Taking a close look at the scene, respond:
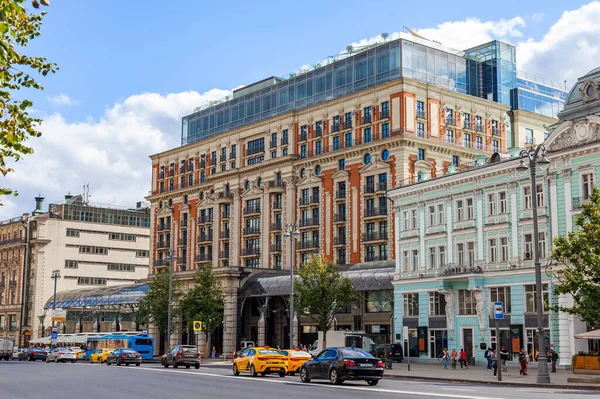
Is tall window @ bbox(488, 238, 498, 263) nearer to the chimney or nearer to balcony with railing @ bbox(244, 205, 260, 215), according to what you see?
balcony with railing @ bbox(244, 205, 260, 215)

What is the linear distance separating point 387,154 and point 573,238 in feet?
132

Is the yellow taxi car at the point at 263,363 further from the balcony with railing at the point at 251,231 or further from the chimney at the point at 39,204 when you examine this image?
the chimney at the point at 39,204

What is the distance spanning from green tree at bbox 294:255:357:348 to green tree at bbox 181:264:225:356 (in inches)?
718

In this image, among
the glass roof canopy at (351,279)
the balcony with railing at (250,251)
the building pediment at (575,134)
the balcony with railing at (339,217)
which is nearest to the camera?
the building pediment at (575,134)

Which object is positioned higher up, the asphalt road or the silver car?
the asphalt road

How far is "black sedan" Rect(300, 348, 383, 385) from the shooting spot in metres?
30.7

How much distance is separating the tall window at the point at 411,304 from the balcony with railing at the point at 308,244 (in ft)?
66.9

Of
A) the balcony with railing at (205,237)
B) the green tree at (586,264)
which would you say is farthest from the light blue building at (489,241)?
the balcony with railing at (205,237)

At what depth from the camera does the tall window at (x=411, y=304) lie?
62513mm

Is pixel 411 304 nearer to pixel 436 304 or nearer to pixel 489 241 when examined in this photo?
pixel 436 304

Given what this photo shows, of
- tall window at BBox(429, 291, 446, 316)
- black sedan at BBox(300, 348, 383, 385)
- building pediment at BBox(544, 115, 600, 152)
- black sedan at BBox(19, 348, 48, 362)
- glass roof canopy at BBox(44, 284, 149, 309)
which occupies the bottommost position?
black sedan at BBox(19, 348, 48, 362)

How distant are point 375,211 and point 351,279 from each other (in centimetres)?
820

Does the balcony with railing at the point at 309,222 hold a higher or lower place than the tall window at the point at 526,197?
higher

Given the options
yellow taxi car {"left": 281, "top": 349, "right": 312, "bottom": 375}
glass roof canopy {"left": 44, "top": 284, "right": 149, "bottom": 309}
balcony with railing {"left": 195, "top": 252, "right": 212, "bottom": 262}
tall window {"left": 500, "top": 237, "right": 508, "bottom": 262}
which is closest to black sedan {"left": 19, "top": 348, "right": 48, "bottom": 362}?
glass roof canopy {"left": 44, "top": 284, "right": 149, "bottom": 309}
